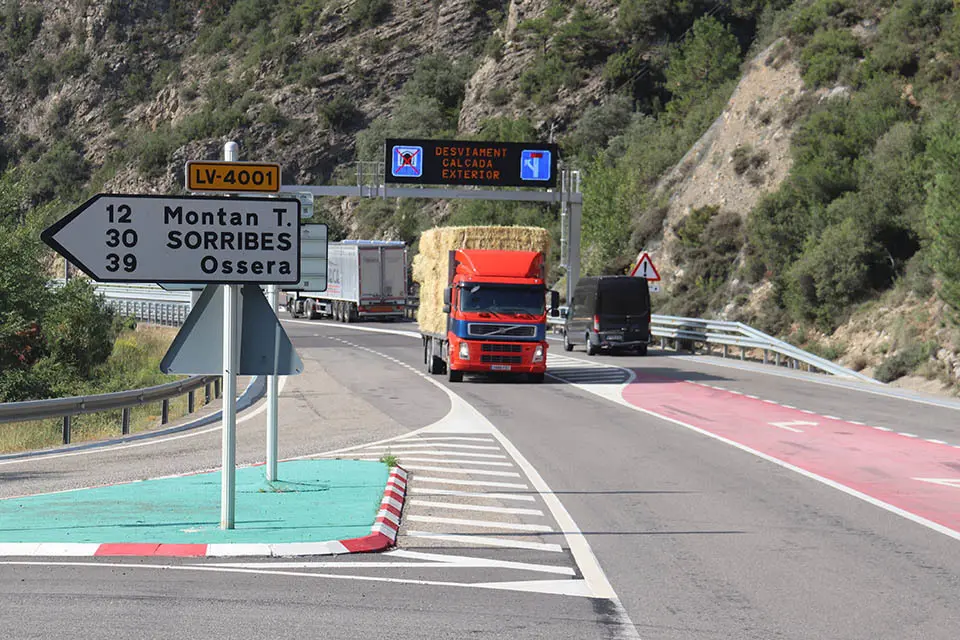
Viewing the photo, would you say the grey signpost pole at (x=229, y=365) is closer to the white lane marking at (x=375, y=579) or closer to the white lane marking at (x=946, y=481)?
the white lane marking at (x=375, y=579)

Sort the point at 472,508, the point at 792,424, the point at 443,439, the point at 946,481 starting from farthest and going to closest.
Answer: the point at 792,424 < the point at 443,439 < the point at 946,481 < the point at 472,508

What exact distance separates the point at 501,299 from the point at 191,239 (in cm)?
1973

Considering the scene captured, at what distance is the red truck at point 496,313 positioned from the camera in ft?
96.1

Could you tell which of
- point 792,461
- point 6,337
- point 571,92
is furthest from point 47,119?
point 792,461

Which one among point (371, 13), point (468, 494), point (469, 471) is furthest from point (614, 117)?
point (468, 494)

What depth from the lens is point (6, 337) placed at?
100ft

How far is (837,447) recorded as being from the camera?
17.7 metres

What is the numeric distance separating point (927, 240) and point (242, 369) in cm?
3348

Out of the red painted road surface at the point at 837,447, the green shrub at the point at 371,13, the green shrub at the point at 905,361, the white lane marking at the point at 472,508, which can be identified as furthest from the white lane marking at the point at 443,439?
the green shrub at the point at 371,13

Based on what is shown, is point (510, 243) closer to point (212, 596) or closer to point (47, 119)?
point (212, 596)

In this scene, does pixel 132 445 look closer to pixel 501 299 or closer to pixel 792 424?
pixel 792 424

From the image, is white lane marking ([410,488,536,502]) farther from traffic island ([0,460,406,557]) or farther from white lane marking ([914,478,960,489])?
white lane marking ([914,478,960,489])

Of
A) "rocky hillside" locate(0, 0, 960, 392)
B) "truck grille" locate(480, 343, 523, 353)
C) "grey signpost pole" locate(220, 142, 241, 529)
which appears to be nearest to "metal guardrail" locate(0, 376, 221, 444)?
"truck grille" locate(480, 343, 523, 353)

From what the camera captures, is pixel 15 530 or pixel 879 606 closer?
pixel 879 606
